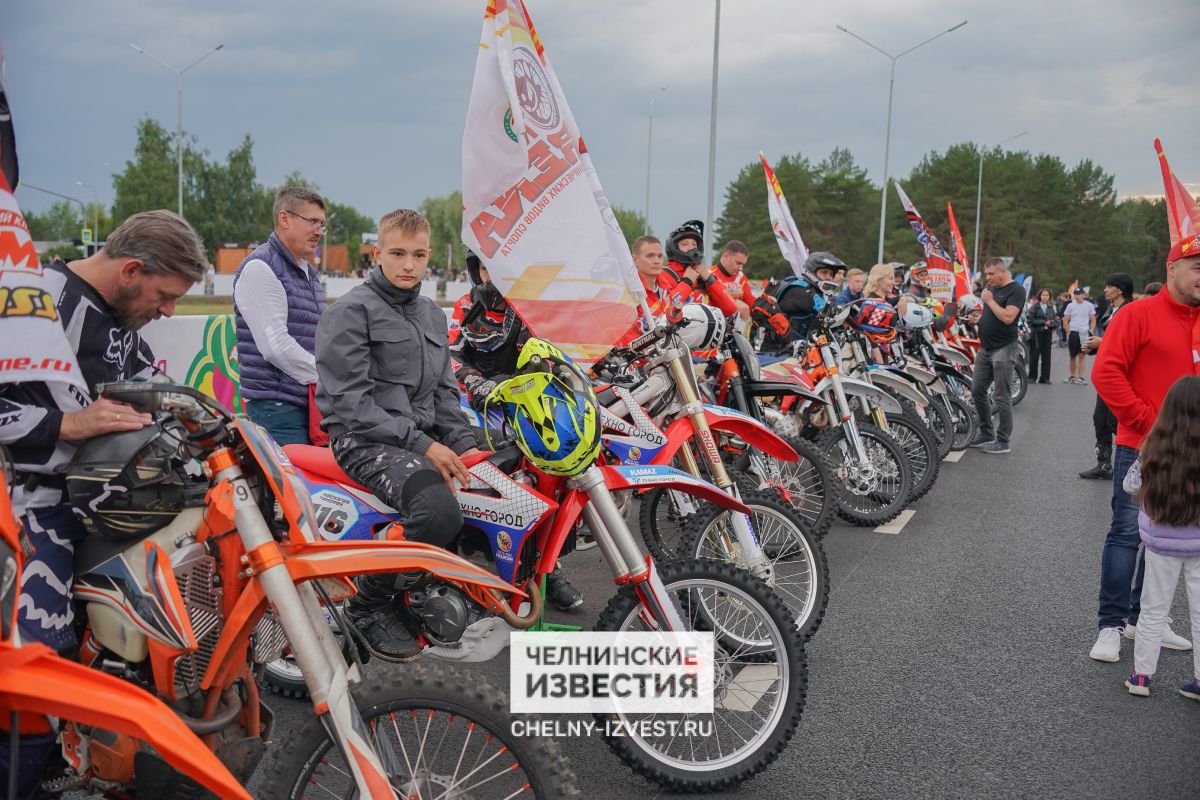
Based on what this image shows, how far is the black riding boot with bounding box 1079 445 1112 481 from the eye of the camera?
963cm

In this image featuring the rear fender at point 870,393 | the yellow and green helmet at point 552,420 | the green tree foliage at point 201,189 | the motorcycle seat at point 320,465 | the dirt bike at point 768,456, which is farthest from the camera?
the green tree foliage at point 201,189

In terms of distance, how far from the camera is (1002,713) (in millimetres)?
4051

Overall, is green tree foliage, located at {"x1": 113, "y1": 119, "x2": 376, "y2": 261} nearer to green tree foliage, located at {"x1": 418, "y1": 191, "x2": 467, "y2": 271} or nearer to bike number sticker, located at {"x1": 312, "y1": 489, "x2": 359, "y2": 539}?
green tree foliage, located at {"x1": 418, "y1": 191, "x2": 467, "y2": 271}

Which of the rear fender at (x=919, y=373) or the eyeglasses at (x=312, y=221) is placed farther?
the rear fender at (x=919, y=373)

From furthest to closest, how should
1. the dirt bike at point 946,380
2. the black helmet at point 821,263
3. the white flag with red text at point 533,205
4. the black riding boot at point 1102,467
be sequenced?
the dirt bike at point 946,380 < the black riding boot at point 1102,467 < the black helmet at point 821,263 < the white flag with red text at point 533,205

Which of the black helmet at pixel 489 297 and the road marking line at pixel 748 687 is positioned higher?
the black helmet at pixel 489 297

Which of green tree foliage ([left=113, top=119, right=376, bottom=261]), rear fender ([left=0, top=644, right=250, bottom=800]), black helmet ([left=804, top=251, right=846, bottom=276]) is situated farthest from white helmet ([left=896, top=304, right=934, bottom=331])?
green tree foliage ([left=113, top=119, right=376, bottom=261])

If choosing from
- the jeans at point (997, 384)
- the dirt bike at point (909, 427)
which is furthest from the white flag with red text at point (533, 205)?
the jeans at point (997, 384)

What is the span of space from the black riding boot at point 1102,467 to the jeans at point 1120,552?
5367 millimetres

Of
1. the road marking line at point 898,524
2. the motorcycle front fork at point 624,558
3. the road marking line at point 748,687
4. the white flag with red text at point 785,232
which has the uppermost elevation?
the white flag with red text at point 785,232

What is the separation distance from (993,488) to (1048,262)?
73.7 metres

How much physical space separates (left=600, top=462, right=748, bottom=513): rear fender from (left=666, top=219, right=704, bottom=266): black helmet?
432 centimetres

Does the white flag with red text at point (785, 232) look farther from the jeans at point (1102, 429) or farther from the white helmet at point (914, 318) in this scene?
the jeans at point (1102, 429)

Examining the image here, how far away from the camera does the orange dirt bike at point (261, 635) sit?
2.23 metres
